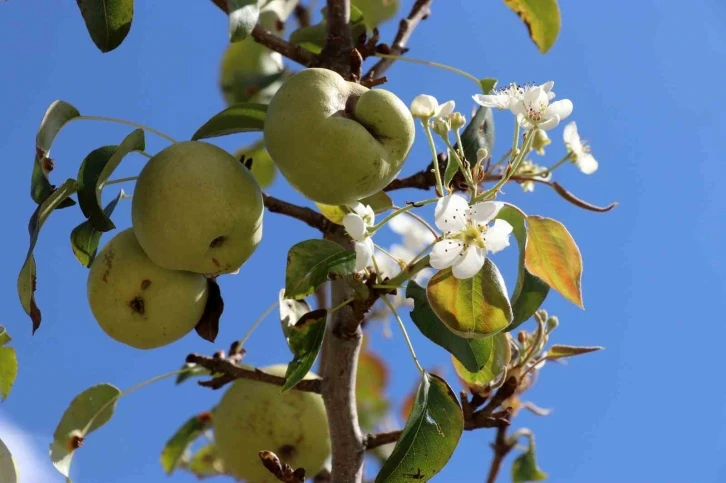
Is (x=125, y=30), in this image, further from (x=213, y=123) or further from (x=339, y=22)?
(x=339, y=22)

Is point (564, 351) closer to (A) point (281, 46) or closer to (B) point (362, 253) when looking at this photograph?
(B) point (362, 253)

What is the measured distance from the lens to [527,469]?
225cm

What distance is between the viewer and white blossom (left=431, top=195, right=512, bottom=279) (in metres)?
1.22

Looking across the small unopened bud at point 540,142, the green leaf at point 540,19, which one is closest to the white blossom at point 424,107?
the small unopened bud at point 540,142

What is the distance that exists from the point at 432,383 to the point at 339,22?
888mm

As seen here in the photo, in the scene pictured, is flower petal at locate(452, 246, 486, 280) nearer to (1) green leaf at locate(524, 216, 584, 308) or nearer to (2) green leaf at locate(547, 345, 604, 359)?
(1) green leaf at locate(524, 216, 584, 308)

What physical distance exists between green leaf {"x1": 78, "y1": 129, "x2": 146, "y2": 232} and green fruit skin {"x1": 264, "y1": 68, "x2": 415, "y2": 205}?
0.26 m

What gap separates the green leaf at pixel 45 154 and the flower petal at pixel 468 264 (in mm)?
723

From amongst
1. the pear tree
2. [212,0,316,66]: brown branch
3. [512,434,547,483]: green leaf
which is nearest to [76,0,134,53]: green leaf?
the pear tree

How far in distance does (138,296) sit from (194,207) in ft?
0.84

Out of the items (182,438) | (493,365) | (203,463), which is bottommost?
(203,463)

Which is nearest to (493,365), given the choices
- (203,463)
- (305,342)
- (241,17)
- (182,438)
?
(305,342)

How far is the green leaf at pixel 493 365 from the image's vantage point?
1548 millimetres

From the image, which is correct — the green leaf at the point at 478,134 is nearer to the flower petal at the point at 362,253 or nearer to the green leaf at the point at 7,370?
the flower petal at the point at 362,253
